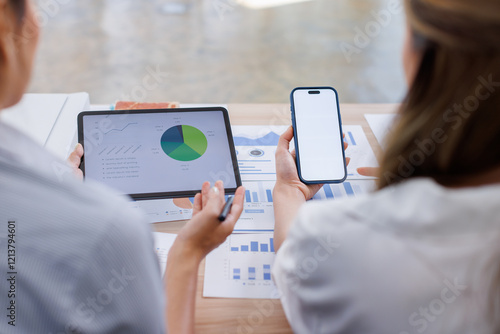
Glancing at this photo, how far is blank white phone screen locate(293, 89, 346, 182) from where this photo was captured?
2.94 feet

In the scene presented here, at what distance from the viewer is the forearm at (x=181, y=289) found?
2.11 feet

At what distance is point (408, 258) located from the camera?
444 mm

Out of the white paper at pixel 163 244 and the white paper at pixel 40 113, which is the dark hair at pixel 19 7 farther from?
the white paper at pixel 40 113

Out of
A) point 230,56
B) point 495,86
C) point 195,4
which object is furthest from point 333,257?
point 195,4

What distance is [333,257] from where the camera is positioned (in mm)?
481

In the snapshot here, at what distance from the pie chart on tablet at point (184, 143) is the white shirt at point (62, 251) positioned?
0.46 metres

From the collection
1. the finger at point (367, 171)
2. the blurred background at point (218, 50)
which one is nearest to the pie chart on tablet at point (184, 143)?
the finger at point (367, 171)

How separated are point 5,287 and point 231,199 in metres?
0.43

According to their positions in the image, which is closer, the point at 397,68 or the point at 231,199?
the point at 231,199

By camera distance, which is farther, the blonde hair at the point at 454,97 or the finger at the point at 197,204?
the finger at the point at 197,204

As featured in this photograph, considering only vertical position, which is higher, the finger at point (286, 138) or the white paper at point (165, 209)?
the finger at point (286, 138)

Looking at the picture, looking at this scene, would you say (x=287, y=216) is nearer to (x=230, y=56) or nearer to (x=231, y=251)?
(x=231, y=251)

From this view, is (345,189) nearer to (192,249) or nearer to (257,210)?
(257,210)

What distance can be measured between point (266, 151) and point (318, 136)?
6.3 inches
